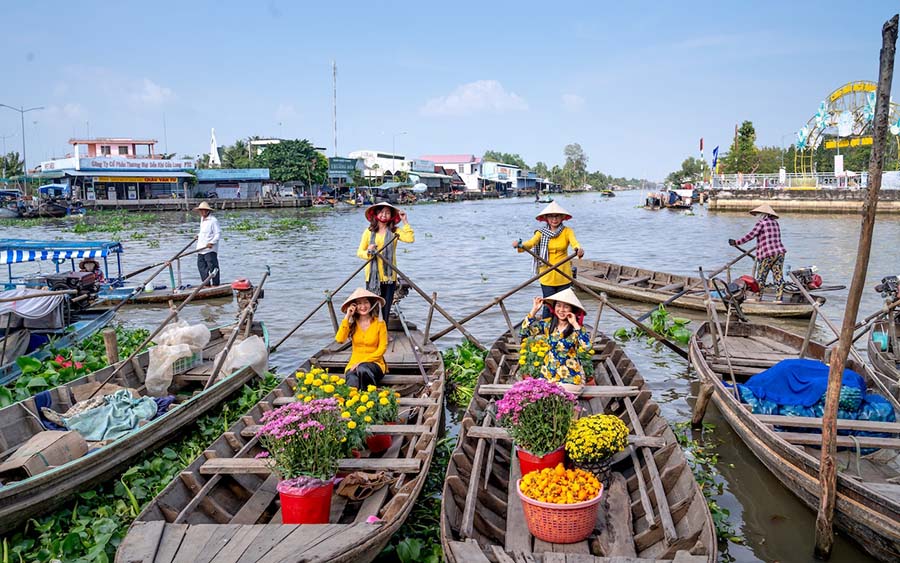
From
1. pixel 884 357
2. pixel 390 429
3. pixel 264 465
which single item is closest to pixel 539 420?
pixel 390 429

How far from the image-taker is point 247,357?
25.3 feet

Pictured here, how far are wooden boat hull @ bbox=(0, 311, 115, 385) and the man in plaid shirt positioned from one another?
1030cm

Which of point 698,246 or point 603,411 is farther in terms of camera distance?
point 698,246

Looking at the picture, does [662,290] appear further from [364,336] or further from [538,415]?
[538,415]

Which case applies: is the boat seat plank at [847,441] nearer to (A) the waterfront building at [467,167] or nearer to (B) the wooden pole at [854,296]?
(B) the wooden pole at [854,296]

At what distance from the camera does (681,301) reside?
1334cm

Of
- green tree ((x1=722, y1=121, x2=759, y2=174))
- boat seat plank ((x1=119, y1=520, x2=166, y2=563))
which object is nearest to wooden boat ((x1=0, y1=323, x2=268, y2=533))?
boat seat plank ((x1=119, y1=520, x2=166, y2=563))

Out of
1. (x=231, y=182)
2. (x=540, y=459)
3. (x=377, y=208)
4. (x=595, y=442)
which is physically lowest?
(x=540, y=459)

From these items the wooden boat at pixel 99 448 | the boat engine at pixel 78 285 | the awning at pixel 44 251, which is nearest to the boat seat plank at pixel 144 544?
the wooden boat at pixel 99 448

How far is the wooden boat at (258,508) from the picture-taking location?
3.44 meters

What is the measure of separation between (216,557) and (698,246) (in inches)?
1088

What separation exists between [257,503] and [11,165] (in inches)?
3028

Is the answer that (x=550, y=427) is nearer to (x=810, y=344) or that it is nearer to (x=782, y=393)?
(x=782, y=393)

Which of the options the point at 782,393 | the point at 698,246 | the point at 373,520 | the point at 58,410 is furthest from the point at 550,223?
the point at 698,246
